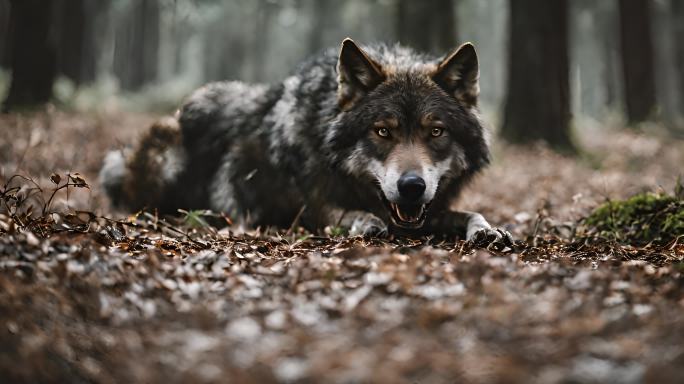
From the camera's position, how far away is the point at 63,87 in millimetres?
18562

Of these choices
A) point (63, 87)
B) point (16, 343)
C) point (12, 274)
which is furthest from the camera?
point (63, 87)

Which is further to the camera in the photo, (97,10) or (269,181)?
(97,10)

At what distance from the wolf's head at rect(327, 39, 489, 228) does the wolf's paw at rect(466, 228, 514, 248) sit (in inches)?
→ 18.9

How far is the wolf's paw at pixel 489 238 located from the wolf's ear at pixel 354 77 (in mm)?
1703

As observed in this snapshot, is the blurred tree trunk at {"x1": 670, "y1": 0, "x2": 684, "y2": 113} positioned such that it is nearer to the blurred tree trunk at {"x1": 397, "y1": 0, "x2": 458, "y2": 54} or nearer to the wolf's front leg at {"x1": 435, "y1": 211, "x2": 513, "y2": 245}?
the blurred tree trunk at {"x1": 397, "y1": 0, "x2": 458, "y2": 54}

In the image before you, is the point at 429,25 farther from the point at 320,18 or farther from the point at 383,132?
the point at 320,18

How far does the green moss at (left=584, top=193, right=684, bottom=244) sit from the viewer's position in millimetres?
4957

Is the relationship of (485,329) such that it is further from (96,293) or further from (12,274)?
(12,274)

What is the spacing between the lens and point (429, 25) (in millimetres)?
14367

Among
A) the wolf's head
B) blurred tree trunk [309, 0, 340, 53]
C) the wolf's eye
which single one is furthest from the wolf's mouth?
blurred tree trunk [309, 0, 340, 53]

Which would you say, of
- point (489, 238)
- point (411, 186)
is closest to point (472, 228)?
point (489, 238)

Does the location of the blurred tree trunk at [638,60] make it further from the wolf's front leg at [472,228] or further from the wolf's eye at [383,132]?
the wolf's eye at [383,132]

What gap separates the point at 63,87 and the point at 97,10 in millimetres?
18590

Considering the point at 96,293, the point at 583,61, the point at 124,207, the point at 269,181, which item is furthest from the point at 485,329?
the point at 583,61
